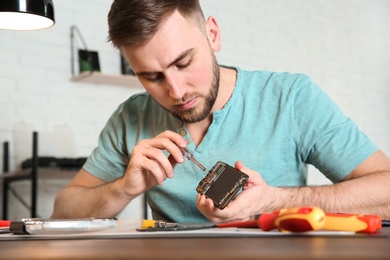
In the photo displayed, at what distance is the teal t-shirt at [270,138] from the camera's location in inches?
56.7

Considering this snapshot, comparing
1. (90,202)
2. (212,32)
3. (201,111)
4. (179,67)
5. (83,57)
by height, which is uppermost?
(83,57)

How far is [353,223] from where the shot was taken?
29.4 inches

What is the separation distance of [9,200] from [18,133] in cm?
37

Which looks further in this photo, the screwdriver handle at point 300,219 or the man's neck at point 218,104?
the man's neck at point 218,104

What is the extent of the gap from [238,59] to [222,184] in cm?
329

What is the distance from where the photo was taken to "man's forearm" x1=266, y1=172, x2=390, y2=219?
1.25 meters

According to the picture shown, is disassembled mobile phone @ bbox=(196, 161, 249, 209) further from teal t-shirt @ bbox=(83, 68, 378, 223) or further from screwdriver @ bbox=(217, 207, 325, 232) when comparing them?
teal t-shirt @ bbox=(83, 68, 378, 223)

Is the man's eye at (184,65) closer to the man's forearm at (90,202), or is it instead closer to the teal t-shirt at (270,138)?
the teal t-shirt at (270,138)

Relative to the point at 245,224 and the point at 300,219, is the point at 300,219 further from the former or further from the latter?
the point at 245,224

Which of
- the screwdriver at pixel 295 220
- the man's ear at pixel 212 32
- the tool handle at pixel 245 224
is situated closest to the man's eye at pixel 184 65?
the man's ear at pixel 212 32

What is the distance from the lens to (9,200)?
3.22 meters

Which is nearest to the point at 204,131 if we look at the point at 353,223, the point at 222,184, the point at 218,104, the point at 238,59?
the point at 218,104

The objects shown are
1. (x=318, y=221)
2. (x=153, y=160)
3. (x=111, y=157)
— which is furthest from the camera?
(x=111, y=157)

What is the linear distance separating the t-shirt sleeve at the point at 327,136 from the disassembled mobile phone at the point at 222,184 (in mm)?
494
